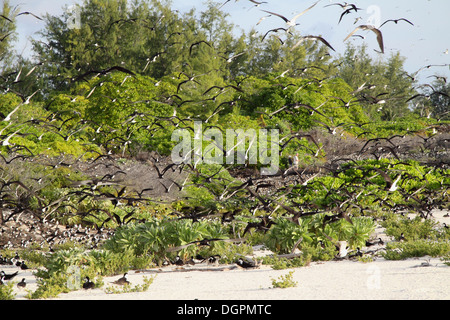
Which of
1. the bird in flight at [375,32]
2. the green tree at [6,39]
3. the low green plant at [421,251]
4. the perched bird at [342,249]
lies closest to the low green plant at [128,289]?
the perched bird at [342,249]

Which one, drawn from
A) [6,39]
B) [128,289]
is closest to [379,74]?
[6,39]

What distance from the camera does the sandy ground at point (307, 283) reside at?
15.4 ft

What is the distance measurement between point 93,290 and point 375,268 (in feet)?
12.5

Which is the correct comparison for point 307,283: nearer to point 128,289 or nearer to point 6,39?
point 128,289

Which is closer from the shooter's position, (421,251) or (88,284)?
(88,284)

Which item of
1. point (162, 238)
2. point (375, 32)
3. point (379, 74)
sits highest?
point (379, 74)

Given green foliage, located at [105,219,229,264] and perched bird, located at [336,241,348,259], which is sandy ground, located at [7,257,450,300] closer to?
perched bird, located at [336,241,348,259]

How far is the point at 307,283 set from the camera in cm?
529

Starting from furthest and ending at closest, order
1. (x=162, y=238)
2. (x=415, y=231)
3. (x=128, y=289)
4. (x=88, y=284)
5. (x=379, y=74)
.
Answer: (x=379, y=74) < (x=415, y=231) < (x=162, y=238) < (x=88, y=284) < (x=128, y=289)

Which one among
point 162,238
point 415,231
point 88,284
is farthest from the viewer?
point 415,231

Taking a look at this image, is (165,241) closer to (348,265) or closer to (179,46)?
(348,265)

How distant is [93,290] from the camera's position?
5254mm

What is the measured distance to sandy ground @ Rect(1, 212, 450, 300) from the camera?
470 centimetres

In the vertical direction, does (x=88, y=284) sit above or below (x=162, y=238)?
below
